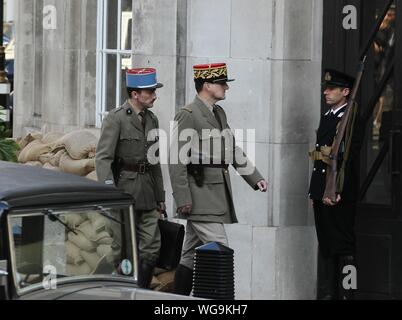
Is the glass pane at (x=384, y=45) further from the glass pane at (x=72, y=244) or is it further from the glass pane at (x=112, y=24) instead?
the glass pane at (x=72, y=244)

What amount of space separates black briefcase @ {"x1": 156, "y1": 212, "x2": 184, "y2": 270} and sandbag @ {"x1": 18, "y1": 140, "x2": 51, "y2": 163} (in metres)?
3.43

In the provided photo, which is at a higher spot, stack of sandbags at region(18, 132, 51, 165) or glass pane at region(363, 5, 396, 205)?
glass pane at region(363, 5, 396, 205)

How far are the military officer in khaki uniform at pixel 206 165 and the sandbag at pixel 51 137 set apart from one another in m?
3.89

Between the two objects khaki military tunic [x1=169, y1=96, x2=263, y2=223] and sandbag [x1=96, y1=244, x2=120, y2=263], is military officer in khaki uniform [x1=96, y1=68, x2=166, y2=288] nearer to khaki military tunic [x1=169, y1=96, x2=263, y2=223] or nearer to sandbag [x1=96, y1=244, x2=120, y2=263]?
khaki military tunic [x1=169, y1=96, x2=263, y2=223]

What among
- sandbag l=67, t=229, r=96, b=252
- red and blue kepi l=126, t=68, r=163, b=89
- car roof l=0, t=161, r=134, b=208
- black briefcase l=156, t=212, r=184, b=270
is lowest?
black briefcase l=156, t=212, r=184, b=270

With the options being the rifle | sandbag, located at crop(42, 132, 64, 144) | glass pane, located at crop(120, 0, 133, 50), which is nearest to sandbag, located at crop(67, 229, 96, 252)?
the rifle

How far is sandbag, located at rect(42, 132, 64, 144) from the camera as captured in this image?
43.6 ft

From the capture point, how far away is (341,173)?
1004 cm

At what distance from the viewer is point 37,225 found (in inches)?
260

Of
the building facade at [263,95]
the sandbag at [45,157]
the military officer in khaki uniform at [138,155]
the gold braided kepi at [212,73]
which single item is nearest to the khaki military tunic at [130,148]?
the military officer in khaki uniform at [138,155]

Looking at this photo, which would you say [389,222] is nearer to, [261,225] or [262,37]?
[261,225]

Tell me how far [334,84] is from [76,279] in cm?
403

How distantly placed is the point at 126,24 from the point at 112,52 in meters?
0.45

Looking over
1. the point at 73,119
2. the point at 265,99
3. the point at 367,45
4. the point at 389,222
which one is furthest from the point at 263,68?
the point at 73,119
